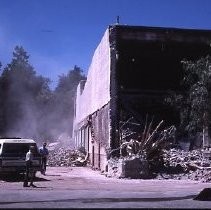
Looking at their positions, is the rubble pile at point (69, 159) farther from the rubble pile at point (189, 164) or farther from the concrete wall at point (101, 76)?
the rubble pile at point (189, 164)

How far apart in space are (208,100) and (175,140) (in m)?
5.31

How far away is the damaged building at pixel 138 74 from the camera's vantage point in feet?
85.0

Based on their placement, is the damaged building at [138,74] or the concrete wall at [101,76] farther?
the concrete wall at [101,76]

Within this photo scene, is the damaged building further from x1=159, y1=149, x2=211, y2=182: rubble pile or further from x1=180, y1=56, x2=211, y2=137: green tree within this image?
x1=180, y1=56, x2=211, y2=137: green tree

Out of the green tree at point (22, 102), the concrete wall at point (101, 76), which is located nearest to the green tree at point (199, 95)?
the concrete wall at point (101, 76)

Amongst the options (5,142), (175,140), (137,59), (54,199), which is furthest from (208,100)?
(54,199)

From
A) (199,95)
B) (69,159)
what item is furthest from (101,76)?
(199,95)

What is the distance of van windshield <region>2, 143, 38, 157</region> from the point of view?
67.4 ft

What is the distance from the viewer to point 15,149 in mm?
20875

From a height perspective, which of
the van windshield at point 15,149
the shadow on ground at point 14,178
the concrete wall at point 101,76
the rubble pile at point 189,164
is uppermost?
the concrete wall at point 101,76

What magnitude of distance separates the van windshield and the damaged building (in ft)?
18.8

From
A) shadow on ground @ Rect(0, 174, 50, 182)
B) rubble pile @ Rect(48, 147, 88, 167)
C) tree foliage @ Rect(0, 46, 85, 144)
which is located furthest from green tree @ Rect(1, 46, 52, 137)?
shadow on ground @ Rect(0, 174, 50, 182)

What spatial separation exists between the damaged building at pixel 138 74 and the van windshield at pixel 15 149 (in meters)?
5.72

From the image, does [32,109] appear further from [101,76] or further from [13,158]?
[13,158]
